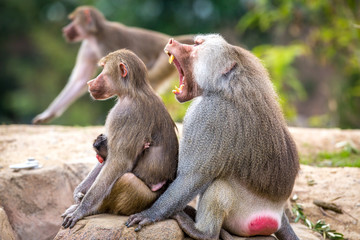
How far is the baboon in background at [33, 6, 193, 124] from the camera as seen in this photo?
8422 millimetres

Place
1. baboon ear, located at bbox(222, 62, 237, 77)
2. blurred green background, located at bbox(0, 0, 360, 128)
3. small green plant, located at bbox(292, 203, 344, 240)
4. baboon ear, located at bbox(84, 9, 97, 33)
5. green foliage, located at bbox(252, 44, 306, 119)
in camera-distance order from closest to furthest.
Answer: baboon ear, located at bbox(222, 62, 237, 77) < small green plant, located at bbox(292, 203, 344, 240) < baboon ear, located at bbox(84, 9, 97, 33) < green foliage, located at bbox(252, 44, 306, 119) < blurred green background, located at bbox(0, 0, 360, 128)

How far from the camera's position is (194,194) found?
3.95 meters

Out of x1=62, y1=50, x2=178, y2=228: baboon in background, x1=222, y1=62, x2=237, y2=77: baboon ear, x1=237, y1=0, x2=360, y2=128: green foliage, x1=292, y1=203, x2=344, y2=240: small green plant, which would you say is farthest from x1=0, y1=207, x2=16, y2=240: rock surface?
x1=237, y1=0, x2=360, y2=128: green foliage

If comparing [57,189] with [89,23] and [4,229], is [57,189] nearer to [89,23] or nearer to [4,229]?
[4,229]

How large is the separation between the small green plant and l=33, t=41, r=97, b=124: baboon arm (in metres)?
4.37

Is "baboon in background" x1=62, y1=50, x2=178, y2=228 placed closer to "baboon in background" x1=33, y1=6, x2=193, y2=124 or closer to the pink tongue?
the pink tongue

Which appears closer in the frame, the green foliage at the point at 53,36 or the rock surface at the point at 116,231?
the rock surface at the point at 116,231

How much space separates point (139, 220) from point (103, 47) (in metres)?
4.98

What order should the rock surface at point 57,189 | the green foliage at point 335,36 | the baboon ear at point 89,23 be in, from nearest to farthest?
1. the rock surface at point 57,189
2. the baboon ear at point 89,23
3. the green foliage at point 335,36

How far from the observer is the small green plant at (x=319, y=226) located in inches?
193

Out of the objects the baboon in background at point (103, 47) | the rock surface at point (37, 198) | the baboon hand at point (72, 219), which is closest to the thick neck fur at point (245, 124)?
the baboon hand at point (72, 219)

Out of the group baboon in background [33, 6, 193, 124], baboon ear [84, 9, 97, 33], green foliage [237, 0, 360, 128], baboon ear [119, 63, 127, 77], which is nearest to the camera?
baboon ear [119, 63, 127, 77]

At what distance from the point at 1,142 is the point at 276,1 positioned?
28.8ft

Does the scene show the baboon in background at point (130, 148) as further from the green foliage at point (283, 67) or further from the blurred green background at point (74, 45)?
the blurred green background at point (74, 45)
